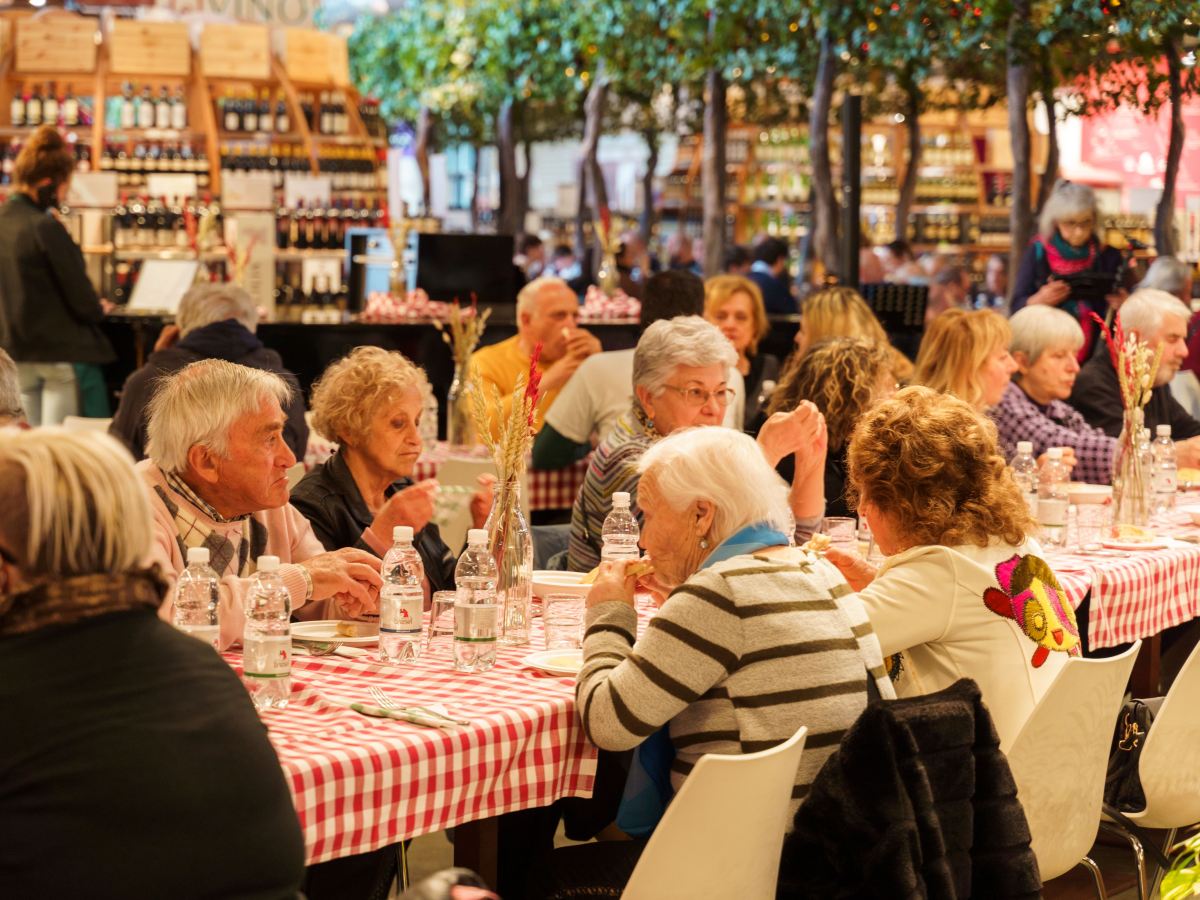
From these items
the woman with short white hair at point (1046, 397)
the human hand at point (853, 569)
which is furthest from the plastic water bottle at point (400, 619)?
the woman with short white hair at point (1046, 397)

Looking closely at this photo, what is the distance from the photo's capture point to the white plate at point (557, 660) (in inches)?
126

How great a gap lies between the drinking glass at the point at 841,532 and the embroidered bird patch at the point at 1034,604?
119 cm

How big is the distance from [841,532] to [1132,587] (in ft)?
2.63

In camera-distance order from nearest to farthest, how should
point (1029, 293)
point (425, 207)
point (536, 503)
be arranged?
point (536, 503) < point (1029, 293) < point (425, 207)

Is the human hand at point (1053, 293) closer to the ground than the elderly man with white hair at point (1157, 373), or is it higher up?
higher up

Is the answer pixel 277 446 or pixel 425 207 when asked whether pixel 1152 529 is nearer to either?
pixel 277 446

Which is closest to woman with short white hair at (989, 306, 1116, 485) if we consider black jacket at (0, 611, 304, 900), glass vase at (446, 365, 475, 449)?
glass vase at (446, 365, 475, 449)

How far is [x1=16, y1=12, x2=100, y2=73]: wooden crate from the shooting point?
1290 cm

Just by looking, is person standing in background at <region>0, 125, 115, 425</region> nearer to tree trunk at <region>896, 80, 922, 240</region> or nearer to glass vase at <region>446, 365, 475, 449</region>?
glass vase at <region>446, 365, 475, 449</region>

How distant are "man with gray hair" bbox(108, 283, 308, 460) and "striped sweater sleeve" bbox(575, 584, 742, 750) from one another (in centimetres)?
323

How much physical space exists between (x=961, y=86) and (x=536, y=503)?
1265 centimetres

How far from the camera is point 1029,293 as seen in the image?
31.2 ft

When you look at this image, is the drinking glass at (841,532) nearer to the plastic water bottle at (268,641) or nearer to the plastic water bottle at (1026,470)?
the plastic water bottle at (1026,470)

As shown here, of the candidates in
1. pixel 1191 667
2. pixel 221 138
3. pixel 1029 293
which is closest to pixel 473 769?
pixel 1191 667
